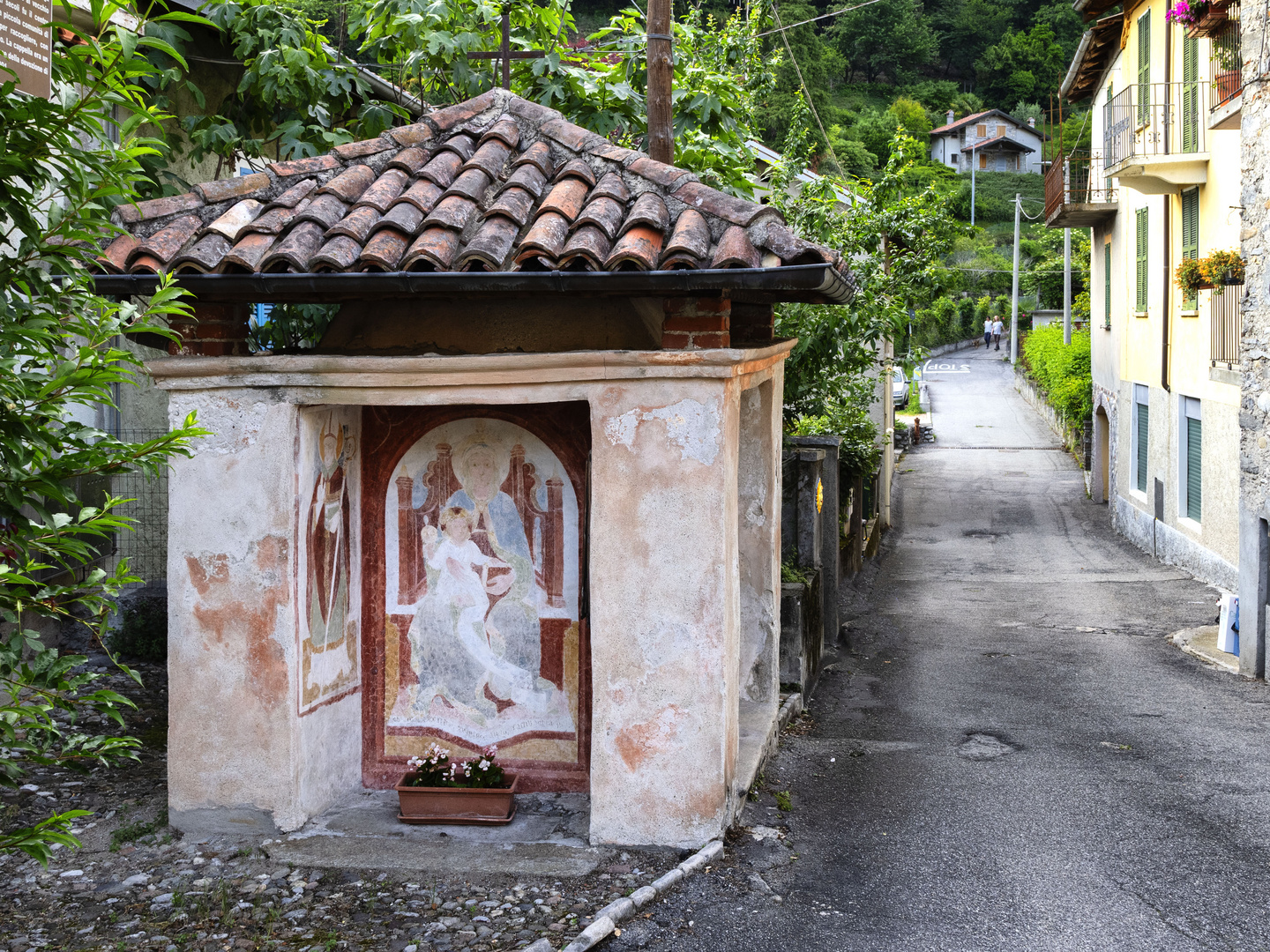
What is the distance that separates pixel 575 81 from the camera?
9141mm

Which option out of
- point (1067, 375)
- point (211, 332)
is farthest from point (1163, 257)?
point (211, 332)

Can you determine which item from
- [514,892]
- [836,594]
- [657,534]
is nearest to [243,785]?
[514,892]

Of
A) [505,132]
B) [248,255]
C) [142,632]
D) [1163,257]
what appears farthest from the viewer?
[1163,257]

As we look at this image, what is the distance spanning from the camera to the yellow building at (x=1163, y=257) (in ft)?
48.3

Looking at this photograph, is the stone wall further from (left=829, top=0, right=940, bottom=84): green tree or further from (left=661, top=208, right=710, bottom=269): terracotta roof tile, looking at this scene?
(left=829, top=0, right=940, bottom=84): green tree

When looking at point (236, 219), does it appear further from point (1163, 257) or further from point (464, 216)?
point (1163, 257)

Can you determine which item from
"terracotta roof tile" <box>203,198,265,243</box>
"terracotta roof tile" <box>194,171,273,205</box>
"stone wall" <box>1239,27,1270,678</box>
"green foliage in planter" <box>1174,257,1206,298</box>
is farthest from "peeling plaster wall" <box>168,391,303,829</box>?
"green foliage in planter" <box>1174,257,1206,298</box>

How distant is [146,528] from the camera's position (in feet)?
32.7

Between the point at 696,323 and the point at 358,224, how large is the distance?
1.69 metres

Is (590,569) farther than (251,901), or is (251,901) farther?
(590,569)

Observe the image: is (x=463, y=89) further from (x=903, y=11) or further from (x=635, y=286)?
(x=903, y=11)

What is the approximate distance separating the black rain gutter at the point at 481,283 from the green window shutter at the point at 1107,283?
20.3 m

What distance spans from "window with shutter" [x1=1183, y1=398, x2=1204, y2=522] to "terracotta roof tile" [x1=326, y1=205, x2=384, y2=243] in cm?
1408

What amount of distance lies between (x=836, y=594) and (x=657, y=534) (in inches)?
268
